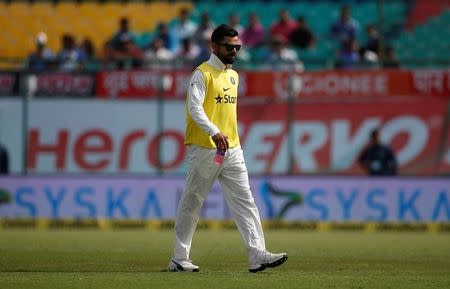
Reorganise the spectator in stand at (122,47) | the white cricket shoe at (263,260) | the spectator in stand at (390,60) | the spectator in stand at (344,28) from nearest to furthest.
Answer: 1. the white cricket shoe at (263,260)
2. the spectator in stand at (390,60)
3. the spectator in stand at (122,47)
4. the spectator in stand at (344,28)

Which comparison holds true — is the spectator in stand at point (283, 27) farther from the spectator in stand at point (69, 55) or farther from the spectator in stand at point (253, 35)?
the spectator in stand at point (69, 55)

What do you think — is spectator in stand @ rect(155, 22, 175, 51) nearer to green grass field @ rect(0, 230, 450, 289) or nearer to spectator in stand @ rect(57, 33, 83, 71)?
spectator in stand @ rect(57, 33, 83, 71)

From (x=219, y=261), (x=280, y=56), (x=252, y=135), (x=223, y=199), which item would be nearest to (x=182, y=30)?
(x=280, y=56)

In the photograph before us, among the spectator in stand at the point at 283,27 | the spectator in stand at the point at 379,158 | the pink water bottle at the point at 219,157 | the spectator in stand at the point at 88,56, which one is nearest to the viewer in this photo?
the pink water bottle at the point at 219,157

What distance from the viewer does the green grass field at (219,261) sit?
1061 cm

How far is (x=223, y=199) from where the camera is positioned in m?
22.0

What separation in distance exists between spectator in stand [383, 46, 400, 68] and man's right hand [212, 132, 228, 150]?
12438mm

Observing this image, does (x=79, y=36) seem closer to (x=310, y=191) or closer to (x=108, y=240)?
(x=310, y=191)

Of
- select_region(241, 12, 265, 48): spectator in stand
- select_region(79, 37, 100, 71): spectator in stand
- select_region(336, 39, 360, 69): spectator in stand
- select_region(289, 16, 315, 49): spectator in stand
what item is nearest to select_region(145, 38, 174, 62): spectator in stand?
select_region(79, 37, 100, 71): spectator in stand

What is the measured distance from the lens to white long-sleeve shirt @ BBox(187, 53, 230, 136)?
11.1 meters

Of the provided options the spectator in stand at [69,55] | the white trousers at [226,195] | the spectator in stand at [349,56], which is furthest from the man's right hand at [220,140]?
the spectator in stand at [69,55]

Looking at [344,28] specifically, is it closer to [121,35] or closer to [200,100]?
[121,35]

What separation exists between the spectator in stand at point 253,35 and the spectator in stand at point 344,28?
5.31 ft

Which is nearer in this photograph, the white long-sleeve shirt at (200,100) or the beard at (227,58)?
the white long-sleeve shirt at (200,100)
